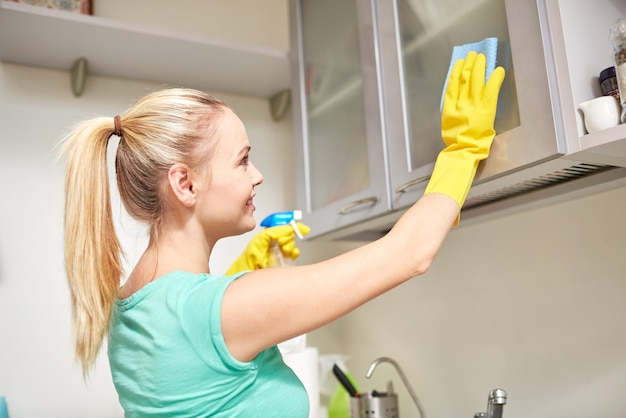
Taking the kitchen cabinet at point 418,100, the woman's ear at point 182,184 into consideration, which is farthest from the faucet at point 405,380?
the woman's ear at point 182,184

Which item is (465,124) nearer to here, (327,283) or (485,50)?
(485,50)

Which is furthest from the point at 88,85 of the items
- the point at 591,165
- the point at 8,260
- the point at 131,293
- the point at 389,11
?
the point at 591,165

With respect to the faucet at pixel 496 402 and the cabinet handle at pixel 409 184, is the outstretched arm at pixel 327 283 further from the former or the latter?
the faucet at pixel 496 402

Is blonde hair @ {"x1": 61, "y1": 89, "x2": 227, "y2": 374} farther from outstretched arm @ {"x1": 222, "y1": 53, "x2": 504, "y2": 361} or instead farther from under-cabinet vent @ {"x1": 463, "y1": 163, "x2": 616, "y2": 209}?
under-cabinet vent @ {"x1": 463, "y1": 163, "x2": 616, "y2": 209}

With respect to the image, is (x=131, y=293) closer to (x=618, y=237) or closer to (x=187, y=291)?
(x=187, y=291)

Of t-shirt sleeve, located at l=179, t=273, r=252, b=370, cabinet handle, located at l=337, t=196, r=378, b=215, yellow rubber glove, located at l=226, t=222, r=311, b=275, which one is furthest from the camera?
yellow rubber glove, located at l=226, t=222, r=311, b=275

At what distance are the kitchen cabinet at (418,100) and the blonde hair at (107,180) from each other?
18.4 inches

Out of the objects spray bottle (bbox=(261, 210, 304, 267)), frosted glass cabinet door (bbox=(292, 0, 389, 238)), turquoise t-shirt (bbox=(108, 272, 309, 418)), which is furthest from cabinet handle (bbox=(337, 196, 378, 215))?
turquoise t-shirt (bbox=(108, 272, 309, 418))

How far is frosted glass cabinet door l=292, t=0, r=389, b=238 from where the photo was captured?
4.73 feet

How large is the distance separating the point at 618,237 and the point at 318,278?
0.73 meters

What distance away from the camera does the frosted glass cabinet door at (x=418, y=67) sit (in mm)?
1236

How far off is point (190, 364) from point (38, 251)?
1.08 metres

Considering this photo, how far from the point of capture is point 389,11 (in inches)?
55.5

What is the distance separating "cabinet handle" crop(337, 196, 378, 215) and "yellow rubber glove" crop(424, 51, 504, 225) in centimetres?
31
